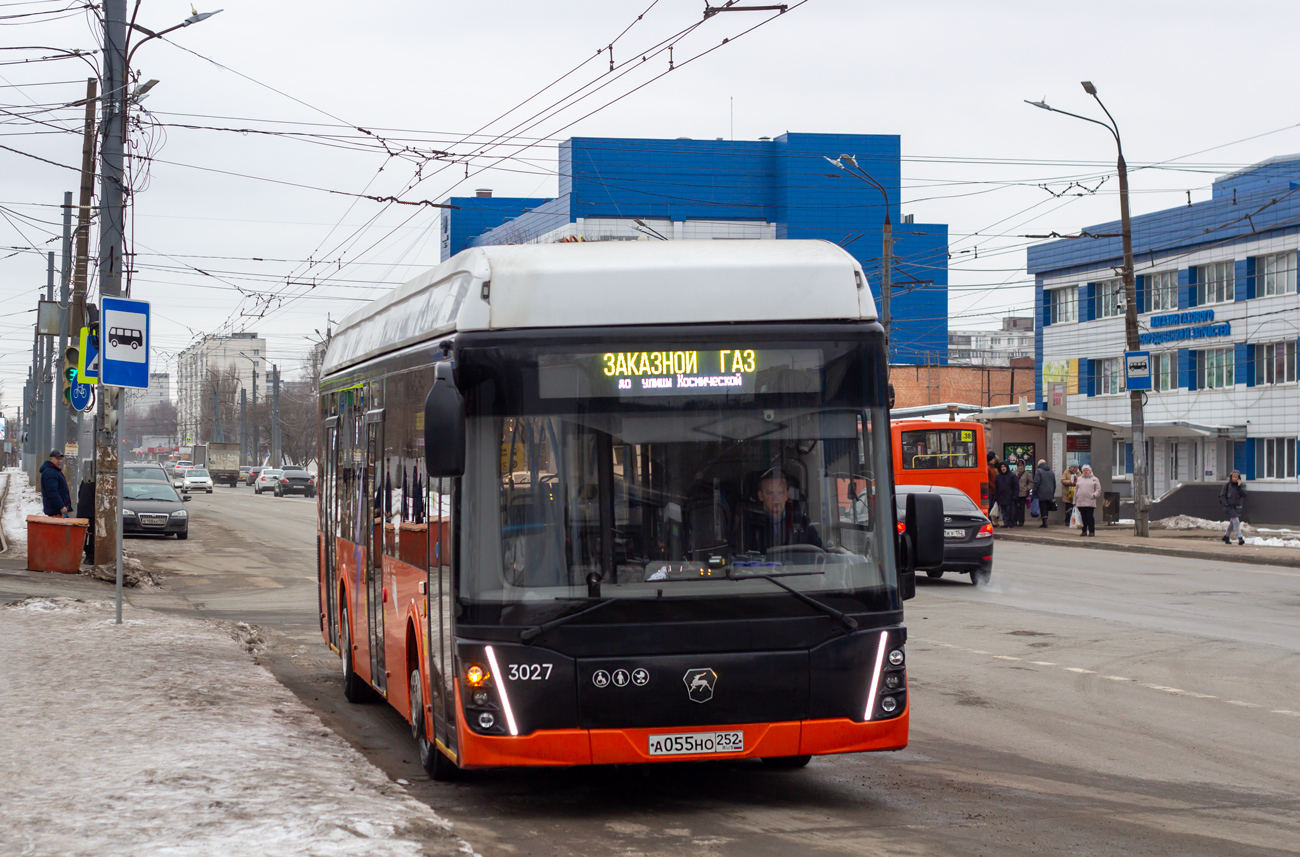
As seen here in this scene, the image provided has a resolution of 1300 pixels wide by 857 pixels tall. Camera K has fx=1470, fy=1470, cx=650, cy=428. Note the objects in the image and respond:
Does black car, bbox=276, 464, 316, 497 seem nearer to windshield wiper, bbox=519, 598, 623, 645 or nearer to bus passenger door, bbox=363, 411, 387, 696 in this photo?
bus passenger door, bbox=363, 411, 387, 696

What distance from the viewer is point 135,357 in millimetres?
14008

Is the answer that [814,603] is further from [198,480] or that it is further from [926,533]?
[198,480]

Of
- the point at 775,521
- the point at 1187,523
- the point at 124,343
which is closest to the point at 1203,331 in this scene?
the point at 1187,523

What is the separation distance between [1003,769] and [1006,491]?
1204 inches

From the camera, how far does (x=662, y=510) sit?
6531 mm

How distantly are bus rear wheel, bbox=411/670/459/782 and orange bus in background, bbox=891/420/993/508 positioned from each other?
97.3ft

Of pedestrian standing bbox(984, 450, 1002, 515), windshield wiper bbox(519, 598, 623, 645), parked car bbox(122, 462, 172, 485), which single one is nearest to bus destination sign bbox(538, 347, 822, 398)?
windshield wiper bbox(519, 598, 623, 645)

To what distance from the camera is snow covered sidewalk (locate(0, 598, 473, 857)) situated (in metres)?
5.79

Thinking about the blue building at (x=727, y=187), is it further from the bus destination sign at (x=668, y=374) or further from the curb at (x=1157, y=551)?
the bus destination sign at (x=668, y=374)

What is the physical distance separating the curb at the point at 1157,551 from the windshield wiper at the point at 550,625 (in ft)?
73.3

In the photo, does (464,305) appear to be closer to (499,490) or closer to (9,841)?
(499,490)

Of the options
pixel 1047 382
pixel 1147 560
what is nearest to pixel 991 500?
pixel 1147 560

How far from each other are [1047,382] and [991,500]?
2314 centimetres

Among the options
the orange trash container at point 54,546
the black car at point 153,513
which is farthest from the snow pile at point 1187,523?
the orange trash container at point 54,546
